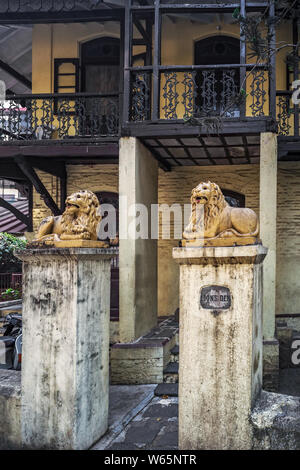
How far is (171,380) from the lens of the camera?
26.7ft

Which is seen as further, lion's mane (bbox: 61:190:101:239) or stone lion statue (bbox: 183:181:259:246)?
lion's mane (bbox: 61:190:101:239)

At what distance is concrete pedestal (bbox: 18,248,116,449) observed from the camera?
5.00 m

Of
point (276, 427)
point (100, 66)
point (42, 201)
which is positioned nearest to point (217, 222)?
point (276, 427)

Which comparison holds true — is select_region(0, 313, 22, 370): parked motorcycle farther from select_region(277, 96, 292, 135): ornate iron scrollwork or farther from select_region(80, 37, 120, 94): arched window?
select_region(80, 37, 120, 94): arched window

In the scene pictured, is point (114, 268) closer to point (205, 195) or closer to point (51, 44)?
point (51, 44)

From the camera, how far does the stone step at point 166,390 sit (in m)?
7.45

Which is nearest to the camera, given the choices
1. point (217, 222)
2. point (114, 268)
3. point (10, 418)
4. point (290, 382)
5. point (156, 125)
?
point (217, 222)

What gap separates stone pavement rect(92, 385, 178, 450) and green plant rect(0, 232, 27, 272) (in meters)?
7.26

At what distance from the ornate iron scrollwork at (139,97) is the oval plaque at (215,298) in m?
5.04

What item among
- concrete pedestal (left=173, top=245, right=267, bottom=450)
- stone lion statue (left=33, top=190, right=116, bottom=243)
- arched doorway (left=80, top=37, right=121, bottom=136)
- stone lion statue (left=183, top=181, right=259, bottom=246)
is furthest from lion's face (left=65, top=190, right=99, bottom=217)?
arched doorway (left=80, top=37, right=121, bottom=136)

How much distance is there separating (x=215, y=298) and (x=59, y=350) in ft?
5.86

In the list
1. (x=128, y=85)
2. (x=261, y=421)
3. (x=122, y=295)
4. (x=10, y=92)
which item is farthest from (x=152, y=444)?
(x=10, y=92)

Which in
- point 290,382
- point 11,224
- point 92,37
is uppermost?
point 92,37

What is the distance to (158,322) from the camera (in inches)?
426
